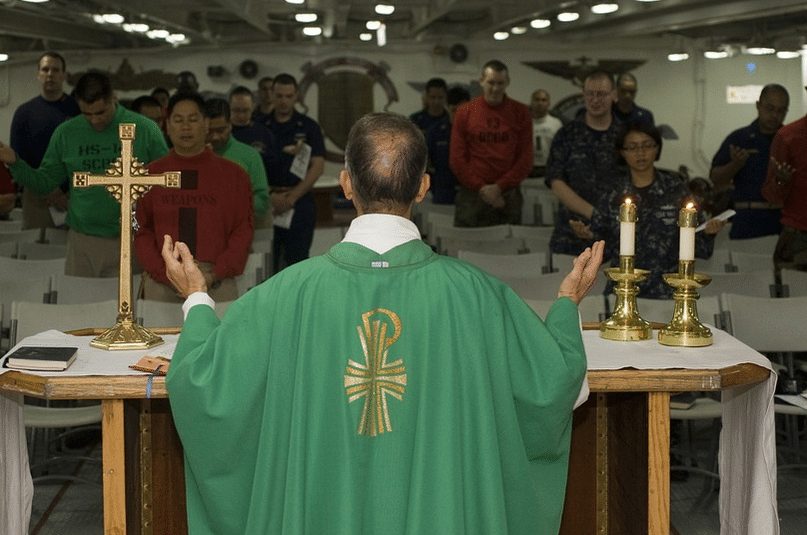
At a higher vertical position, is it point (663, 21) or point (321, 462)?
point (663, 21)

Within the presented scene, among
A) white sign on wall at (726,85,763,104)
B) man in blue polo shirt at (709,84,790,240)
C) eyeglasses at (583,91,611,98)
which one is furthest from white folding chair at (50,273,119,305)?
white sign on wall at (726,85,763,104)

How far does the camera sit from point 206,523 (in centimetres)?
343

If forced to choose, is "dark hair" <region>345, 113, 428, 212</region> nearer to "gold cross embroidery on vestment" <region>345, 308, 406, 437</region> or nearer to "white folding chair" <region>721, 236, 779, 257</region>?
"gold cross embroidery on vestment" <region>345, 308, 406, 437</region>

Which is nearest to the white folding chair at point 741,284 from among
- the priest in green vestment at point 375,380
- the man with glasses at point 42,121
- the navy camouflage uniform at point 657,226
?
the navy camouflage uniform at point 657,226

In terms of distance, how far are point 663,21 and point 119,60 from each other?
832 cm

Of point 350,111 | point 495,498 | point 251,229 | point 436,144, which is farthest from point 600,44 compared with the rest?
point 495,498

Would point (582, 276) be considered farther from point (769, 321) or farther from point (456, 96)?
point (456, 96)

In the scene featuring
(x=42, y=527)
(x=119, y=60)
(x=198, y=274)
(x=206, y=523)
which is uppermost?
(x=119, y=60)

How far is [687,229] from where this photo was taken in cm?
423

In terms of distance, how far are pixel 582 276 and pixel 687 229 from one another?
758 mm

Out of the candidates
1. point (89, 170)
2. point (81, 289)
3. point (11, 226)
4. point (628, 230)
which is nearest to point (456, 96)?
point (11, 226)

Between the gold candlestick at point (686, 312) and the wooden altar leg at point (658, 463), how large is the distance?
1.11 feet

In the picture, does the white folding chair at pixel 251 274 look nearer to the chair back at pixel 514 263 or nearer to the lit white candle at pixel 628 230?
the chair back at pixel 514 263

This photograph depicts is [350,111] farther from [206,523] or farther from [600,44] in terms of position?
[206,523]
